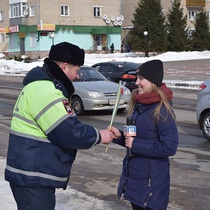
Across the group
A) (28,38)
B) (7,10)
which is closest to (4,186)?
(28,38)

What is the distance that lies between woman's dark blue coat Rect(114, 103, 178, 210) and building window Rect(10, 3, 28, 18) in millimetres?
66135

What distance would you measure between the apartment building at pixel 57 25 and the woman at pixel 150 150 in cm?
6220

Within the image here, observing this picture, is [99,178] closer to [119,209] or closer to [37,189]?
[119,209]

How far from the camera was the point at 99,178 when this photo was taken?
812cm

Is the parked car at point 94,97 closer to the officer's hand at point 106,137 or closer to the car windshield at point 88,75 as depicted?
the car windshield at point 88,75

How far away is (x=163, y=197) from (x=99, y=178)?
3774mm

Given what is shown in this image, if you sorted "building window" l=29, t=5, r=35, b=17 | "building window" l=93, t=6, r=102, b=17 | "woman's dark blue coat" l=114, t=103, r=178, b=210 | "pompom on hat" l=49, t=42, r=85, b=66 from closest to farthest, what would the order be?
"pompom on hat" l=49, t=42, r=85, b=66, "woman's dark blue coat" l=114, t=103, r=178, b=210, "building window" l=29, t=5, r=35, b=17, "building window" l=93, t=6, r=102, b=17

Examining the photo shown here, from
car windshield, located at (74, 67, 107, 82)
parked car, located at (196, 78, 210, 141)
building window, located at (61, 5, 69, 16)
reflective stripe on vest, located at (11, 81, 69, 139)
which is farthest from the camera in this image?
building window, located at (61, 5, 69, 16)

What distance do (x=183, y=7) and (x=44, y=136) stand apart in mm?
76629

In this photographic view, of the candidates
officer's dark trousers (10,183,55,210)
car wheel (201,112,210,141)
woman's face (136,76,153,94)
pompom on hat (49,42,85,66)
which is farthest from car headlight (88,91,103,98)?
officer's dark trousers (10,183,55,210)

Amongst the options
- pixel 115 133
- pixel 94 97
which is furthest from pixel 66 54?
pixel 94 97

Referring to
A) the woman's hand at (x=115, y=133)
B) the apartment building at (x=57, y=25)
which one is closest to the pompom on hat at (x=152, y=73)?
the woman's hand at (x=115, y=133)

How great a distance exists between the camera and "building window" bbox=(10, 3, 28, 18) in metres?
69.5

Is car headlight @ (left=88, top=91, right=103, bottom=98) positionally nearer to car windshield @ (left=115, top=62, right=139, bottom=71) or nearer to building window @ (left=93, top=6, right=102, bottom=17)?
car windshield @ (left=115, top=62, right=139, bottom=71)
